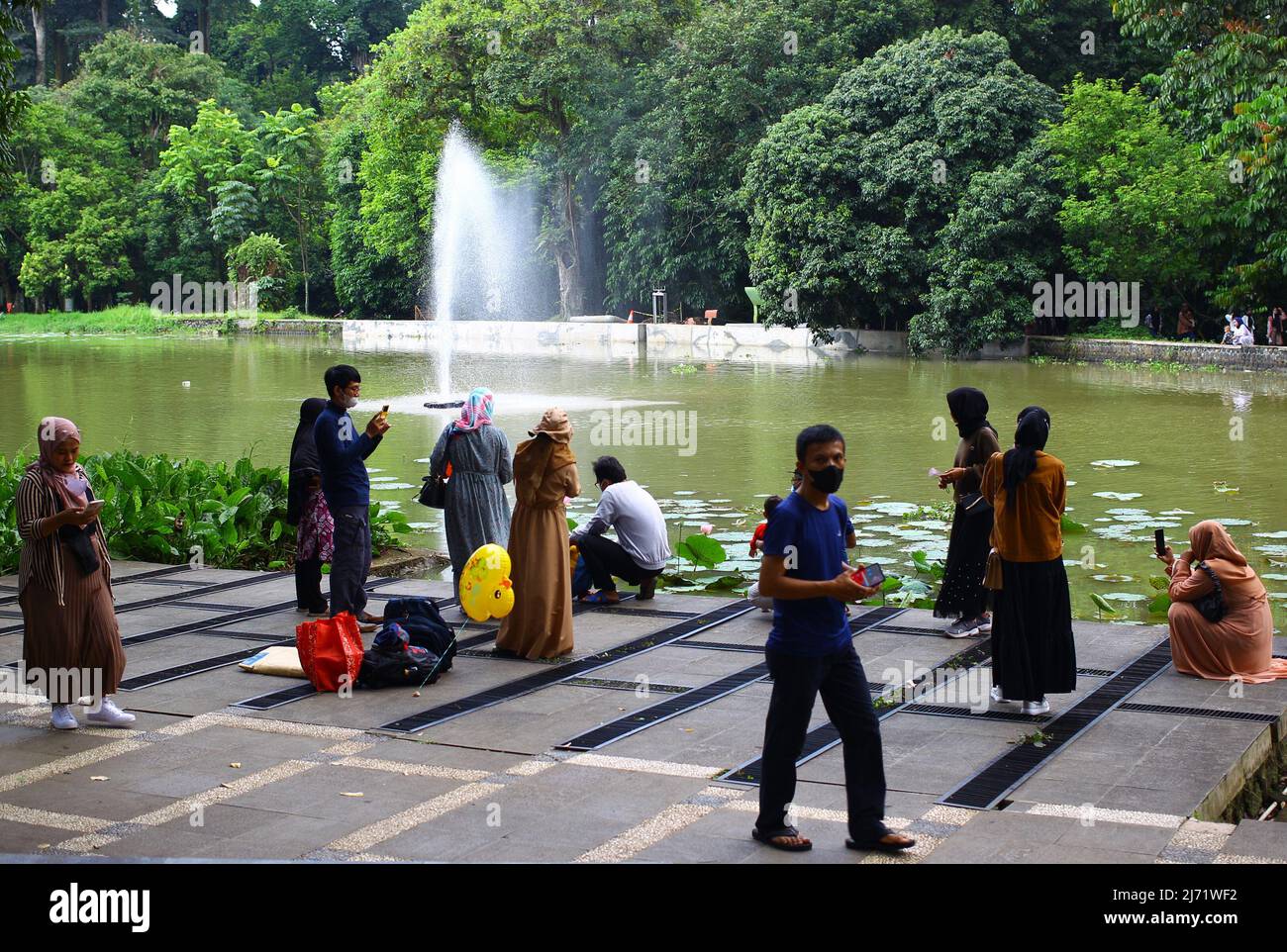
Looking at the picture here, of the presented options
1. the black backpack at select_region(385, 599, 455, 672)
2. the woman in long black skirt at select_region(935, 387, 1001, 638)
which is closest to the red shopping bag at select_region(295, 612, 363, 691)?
Answer: the black backpack at select_region(385, 599, 455, 672)

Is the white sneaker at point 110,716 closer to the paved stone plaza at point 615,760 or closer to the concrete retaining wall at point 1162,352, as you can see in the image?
the paved stone plaza at point 615,760

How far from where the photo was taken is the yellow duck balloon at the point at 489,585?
8.77 meters

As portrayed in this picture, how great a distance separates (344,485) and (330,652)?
1628 mm

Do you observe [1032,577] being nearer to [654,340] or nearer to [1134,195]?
[1134,195]

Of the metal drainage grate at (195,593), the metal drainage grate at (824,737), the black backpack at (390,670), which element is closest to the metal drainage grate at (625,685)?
the black backpack at (390,670)

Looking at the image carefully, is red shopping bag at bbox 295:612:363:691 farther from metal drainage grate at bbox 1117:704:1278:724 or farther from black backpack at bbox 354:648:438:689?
metal drainage grate at bbox 1117:704:1278:724

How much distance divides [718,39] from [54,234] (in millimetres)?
34848

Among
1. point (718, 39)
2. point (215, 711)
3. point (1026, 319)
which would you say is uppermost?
point (718, 39)

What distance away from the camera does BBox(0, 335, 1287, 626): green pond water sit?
13883mm

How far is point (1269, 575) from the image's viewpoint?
11.5 metres

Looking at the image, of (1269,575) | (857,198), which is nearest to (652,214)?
(857,198)

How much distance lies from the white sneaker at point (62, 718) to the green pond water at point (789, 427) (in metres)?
6.27

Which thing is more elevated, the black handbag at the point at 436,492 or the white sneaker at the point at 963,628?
the black handbag at the point at 436,492
